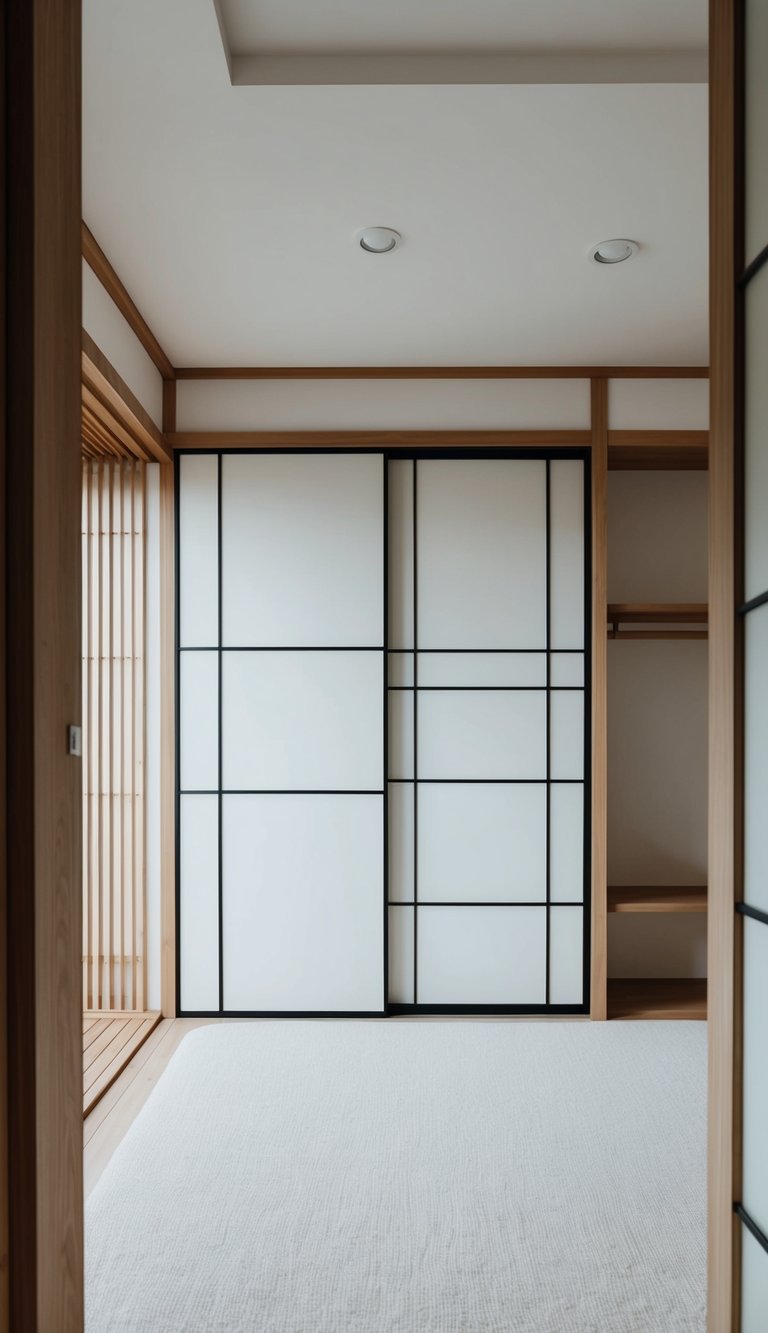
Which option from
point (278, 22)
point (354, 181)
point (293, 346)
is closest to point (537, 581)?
point (293, 346)

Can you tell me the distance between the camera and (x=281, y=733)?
3861 millimetres

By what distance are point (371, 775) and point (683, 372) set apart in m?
2.02

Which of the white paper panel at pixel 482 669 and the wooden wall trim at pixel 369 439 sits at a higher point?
the wooden wall trim at pixel 369 439

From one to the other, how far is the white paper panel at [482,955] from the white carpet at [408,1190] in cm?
37

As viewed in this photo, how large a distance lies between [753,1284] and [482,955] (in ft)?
8.77

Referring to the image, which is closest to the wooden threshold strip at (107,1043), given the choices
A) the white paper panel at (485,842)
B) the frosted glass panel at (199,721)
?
the frosted glass panel at (199,721)

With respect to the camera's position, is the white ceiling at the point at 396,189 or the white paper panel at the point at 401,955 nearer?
the white ceiling at the point at 396,189

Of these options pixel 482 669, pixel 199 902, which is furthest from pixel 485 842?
pixel 199 902

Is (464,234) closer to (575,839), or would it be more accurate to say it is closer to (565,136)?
(565,136)

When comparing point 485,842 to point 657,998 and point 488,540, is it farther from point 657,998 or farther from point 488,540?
point 488,540

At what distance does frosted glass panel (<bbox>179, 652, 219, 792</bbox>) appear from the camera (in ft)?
12.6

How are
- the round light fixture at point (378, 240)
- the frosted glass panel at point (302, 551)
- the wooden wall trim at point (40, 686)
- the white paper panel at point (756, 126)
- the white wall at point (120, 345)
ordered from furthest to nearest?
the frosted glass panel at point (302, 551)
the white wall at point (120, 345)
the round light fixture at point (378, 240)
the white paper panel at point (756, 126)
the wooden wall trim at point (40, 686)

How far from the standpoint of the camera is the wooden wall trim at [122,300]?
A: 2.76 meters

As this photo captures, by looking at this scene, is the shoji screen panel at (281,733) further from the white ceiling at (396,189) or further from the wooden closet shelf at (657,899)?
the wooden closet shelf at (657,899)
